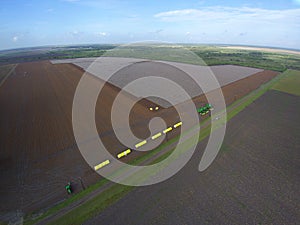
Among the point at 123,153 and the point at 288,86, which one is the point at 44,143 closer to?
the point at 123,153

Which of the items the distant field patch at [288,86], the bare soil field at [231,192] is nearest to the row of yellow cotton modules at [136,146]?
the bare soil field at [231,192]

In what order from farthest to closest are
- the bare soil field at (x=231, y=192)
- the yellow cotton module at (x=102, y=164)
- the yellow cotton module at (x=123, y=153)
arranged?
the yellow cotton module at (x=123, y=153), the yellow cotton module at (x=102, y=164), the bare soil field at (x=231, y=192)

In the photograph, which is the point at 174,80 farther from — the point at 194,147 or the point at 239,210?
the point at 239,210

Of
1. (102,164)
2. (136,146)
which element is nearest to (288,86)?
(136,146)

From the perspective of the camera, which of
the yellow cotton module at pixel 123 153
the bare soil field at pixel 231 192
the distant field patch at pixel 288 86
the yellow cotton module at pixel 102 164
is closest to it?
the bare soil field at pixel 231 192

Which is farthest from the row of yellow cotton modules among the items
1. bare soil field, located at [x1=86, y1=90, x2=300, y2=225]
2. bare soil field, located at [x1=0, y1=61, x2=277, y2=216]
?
bare soil field, located at [x1=86, y1=90, x2=300, y2=225]

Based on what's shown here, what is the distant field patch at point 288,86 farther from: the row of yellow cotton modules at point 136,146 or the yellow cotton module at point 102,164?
the yellow cotton module at point 102,164

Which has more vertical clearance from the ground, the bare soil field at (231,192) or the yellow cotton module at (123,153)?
the yellow cotton module at (123,153)
